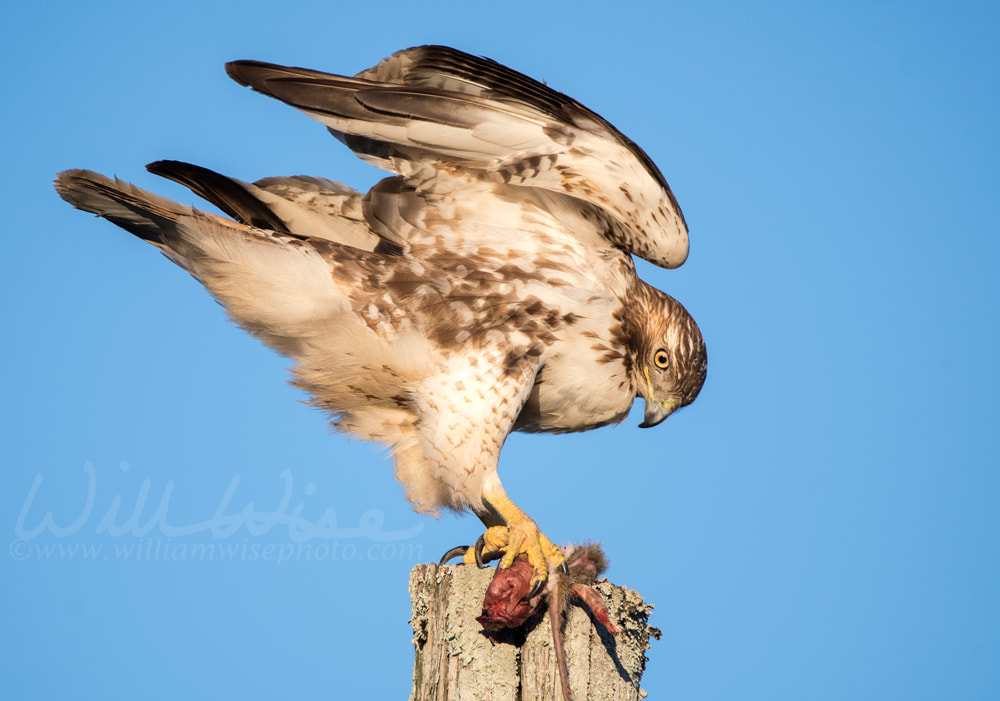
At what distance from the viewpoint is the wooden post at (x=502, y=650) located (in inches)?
142

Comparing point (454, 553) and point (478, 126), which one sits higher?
point (478, 126)

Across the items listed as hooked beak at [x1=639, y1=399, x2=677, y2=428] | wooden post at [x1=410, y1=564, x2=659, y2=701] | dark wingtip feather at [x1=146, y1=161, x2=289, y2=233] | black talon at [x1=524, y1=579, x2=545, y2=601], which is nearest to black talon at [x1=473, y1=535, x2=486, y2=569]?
wooden post at [x1=410, y1=564, x2=659, y2=701]

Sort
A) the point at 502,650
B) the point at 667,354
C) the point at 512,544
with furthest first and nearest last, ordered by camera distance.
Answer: the point at 667,354, the point at 512,544, the point at 502,650

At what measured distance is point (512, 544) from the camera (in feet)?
14.8

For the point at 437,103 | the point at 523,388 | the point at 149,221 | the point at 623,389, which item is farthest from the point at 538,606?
the point at 149,221

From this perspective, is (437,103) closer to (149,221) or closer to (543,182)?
(543,182)

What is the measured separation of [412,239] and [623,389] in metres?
1.44

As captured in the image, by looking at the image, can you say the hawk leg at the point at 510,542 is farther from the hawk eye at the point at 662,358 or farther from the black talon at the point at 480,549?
the hawk eye at the point at 662,358

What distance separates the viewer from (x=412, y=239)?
517 cm

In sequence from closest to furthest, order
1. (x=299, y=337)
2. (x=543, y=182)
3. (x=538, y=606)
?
(x=538, y=606) < (x=543, y=182) < (x=299, y=337)

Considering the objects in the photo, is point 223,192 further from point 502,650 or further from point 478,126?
point 502,650

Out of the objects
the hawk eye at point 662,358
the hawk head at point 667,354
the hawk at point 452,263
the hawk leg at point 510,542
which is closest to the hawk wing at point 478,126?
the hawk at point 452,263

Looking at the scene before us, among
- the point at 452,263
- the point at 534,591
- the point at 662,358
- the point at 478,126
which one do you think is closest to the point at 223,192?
the point at 452,263

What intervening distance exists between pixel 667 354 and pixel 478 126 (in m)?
1.68
